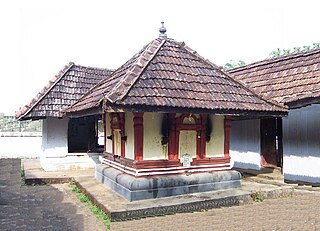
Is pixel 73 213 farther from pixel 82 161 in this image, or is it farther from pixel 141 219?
pixel 82 161

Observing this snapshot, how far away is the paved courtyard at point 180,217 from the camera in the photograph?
20.0ft

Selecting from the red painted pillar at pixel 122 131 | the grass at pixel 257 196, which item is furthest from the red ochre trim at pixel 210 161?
the red painted pillar at pixel 122 131

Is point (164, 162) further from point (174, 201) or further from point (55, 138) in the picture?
point (55, 138)

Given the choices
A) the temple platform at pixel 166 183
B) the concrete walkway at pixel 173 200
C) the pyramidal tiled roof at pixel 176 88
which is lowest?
the concrete walkway at pixel 173 200

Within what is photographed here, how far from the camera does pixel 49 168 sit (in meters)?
12.4

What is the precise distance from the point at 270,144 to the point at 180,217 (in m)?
6.57

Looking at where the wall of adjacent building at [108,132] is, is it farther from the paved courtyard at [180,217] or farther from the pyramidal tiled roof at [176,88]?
the paved courtyard at [180,217]

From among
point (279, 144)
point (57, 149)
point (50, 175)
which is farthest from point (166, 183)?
point (57, 149)

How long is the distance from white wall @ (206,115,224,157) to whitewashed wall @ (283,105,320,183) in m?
2.67

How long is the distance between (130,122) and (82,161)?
5.82 meters

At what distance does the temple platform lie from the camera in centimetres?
717

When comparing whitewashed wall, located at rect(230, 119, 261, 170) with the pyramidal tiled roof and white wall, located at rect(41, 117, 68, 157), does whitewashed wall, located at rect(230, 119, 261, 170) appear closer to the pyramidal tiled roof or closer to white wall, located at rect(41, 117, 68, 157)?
the pyramidal tiled roof

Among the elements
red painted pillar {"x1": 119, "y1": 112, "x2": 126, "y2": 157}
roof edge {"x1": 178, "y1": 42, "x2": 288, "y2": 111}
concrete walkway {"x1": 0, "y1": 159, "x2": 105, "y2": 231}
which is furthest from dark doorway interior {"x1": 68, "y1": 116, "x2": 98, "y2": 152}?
roof edge {"x1": 178, "y1": 42, "x2": 288, "y2": 111}

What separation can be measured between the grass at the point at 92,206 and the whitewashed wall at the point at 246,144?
602cm
